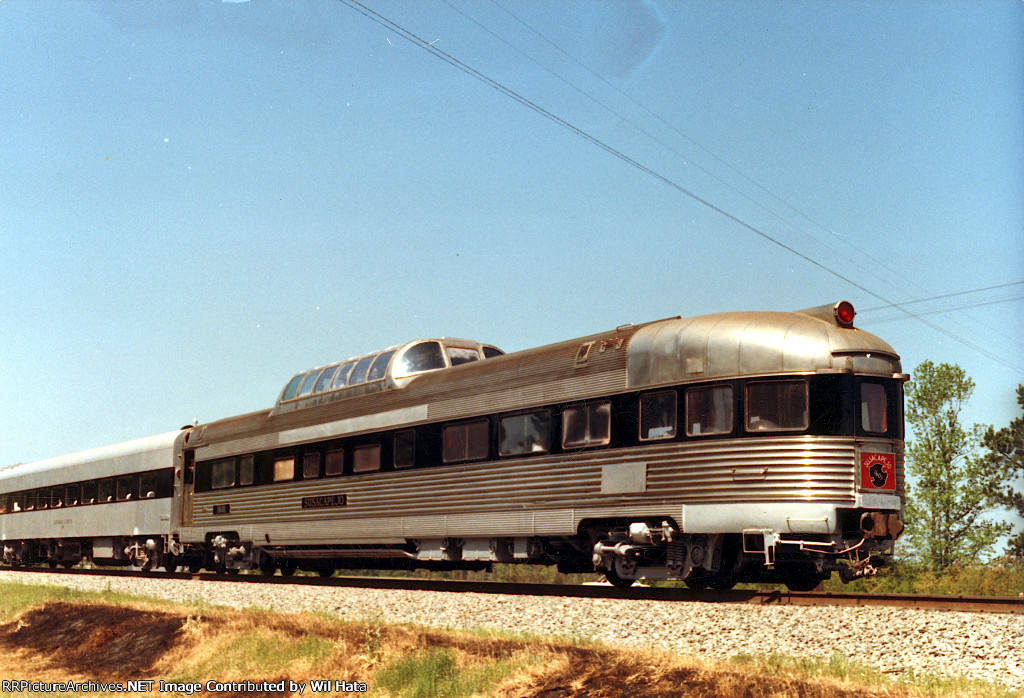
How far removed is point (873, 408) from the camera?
533 inches

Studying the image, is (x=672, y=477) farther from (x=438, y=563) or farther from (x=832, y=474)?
(x=438, y=563)

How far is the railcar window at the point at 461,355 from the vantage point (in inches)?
806

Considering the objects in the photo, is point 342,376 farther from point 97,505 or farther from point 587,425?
point 97,505

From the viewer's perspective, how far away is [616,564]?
14.9 m

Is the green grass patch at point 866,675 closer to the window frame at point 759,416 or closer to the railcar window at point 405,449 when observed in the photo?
the window frame at point 759,416

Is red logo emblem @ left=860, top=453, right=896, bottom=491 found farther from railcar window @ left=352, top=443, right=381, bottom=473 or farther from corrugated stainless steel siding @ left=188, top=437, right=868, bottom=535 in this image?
railcar window @ left=352, top=443, right=381, bottom=473

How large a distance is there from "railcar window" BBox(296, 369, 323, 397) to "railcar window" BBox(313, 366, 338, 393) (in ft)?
0.53

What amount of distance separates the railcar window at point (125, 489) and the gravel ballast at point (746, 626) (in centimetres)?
1444

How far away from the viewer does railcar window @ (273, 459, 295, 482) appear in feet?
71.7

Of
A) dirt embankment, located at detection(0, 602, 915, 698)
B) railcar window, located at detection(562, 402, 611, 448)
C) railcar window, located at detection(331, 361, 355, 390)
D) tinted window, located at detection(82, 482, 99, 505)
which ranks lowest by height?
dirt embankment, located at detection(0, 602, 915, 698)

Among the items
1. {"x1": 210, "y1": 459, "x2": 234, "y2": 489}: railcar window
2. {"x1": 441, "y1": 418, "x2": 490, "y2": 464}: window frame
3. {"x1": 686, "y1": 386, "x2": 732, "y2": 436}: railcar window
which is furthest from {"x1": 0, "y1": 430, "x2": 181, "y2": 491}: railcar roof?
{"x1": 686, "y1": 386, "x2": 732, "y2": 436}: railcar window

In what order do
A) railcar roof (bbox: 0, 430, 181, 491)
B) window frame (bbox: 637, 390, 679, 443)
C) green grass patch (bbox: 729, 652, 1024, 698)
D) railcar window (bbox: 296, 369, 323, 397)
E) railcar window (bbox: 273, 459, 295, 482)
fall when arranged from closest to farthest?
green grass patch (bbox: 729, 652, 1024, 698)
window frame (bbox: 637, 390, 679, 443)
railcar window (bbox: 273, 459, 295, 482)
railcar window (bbox: 296, 369, 323, 397)
railcar roof (bbox: 0, 430, 181, 491)

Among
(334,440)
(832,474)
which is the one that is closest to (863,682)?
(832,474)

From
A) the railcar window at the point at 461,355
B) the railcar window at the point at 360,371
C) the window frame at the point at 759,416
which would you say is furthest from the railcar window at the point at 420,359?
the window frame at the point at 759,416
